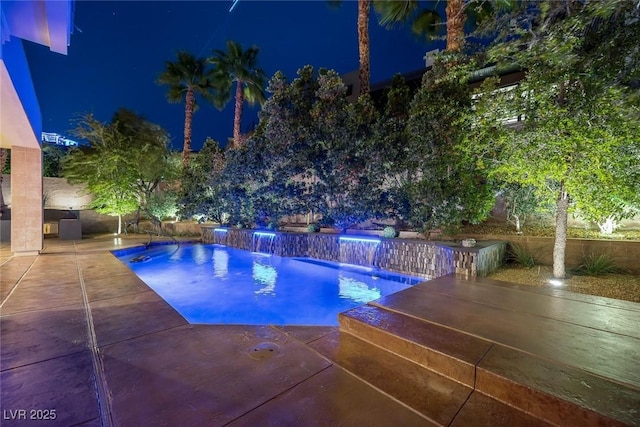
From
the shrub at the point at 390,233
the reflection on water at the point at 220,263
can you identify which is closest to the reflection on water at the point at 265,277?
the reflection on water at the point at 220,263

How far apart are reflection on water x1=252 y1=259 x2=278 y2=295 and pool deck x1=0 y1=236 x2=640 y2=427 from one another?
8.64 feet

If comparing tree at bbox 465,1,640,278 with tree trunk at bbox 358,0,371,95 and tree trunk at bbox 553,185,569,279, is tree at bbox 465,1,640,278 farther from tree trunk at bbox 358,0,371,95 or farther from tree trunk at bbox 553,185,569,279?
tree trunk at bbox 358,0,371,95

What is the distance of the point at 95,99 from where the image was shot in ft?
118

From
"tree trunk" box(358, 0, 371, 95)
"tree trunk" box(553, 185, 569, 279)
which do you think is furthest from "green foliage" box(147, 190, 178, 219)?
"tree trunk" box(553, 185, 569, 279)

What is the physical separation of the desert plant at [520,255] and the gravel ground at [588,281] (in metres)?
0.19

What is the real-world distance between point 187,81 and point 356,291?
1554 cm

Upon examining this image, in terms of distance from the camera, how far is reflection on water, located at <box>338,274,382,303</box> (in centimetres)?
538

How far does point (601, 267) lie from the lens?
4984mm

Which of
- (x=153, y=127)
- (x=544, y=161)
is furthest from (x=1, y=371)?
(x=153, y=127)

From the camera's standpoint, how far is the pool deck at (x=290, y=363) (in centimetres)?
164

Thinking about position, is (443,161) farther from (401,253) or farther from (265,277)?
(265,277)

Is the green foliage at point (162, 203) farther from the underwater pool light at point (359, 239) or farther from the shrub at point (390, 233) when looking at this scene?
the shrub at point (390, 233)

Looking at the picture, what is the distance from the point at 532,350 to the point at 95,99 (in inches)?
1909

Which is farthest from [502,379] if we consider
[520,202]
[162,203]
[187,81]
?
[187,81]
